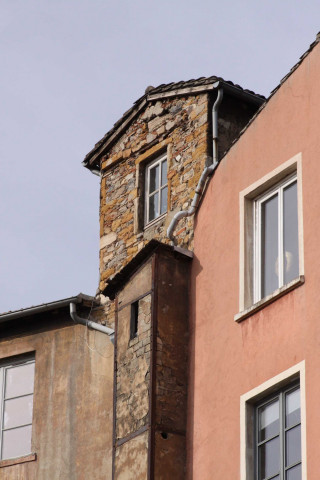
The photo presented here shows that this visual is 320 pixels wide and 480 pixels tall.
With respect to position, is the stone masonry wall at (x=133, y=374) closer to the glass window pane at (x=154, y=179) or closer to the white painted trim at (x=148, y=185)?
the white painted trim at (x=148, y=185)

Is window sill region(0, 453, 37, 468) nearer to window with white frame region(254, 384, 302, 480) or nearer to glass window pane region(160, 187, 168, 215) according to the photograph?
glass window pane region(160, 187, 168, 215)

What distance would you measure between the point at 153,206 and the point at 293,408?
5609mm

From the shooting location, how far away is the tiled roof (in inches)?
711

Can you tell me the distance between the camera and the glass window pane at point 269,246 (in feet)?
49.7

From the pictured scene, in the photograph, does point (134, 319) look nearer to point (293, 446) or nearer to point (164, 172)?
point (164, 172)

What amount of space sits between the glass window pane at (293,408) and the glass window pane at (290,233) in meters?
1.50

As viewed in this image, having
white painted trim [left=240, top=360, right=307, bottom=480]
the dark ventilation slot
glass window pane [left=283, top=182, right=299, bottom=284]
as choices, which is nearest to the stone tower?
the dark ventilation slot

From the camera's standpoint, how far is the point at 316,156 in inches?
580

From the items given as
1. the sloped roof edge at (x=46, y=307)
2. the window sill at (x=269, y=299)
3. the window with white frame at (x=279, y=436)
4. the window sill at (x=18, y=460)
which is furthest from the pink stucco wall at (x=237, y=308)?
the window sill at (x=18, y=460)

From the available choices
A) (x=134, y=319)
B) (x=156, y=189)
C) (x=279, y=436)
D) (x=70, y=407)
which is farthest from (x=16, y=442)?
(x=279, y=436)

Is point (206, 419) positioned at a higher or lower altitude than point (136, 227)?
lower

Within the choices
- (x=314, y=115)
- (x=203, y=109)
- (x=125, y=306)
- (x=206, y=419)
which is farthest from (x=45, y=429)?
(x=314, y=115)

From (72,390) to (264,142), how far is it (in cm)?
498

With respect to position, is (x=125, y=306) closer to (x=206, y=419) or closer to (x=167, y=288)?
(x=167, y=288)
